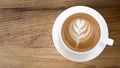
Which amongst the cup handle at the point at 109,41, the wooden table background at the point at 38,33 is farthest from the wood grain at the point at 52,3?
the cup handle at the point at 109,41

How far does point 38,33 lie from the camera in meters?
0.78

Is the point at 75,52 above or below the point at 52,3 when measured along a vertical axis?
below

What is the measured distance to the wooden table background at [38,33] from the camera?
76cm

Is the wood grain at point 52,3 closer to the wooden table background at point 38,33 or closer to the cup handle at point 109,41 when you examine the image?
the wooden table background at point 38,33

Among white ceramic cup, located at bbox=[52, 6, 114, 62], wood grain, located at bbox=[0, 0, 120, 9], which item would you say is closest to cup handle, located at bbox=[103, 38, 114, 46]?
white ceramic cup, located at bbox=[52, 6, 114, 62]

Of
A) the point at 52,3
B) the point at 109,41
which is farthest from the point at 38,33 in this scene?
the point at 109,41

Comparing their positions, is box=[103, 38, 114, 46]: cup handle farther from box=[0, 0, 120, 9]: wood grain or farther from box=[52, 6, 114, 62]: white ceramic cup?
box=[0, 0, 120, 9]: wood grain

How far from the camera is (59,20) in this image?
2.48ft

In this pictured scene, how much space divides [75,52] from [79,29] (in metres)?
0.06

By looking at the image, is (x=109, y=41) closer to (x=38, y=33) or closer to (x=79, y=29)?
(x=79, y=29)

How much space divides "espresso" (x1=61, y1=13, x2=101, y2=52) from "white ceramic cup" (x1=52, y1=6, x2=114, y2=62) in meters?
0.01

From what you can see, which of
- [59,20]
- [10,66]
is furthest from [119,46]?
[10,66]

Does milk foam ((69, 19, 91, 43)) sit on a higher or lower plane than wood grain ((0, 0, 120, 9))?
lower

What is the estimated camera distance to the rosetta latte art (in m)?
0.75
